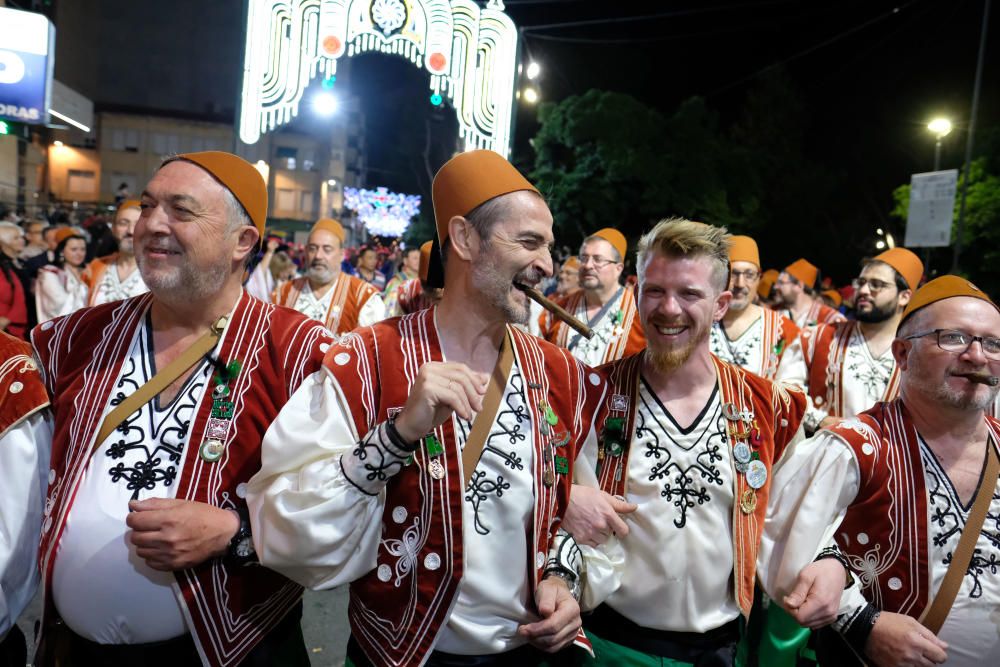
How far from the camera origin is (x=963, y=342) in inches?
97.2

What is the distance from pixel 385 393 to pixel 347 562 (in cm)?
47

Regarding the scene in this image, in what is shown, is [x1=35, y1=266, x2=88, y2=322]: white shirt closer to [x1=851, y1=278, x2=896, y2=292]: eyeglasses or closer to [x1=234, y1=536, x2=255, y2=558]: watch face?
[x1=234, y1=536, x2=255, y2=558]: watch face

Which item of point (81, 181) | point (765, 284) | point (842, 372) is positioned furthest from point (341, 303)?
point (81, 181)

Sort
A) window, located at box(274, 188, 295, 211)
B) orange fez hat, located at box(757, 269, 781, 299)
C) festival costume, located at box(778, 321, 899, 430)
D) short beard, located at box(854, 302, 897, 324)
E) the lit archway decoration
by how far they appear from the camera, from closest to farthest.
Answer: festival costume, located at box(778, 321, 899, 430)
short beard, located at box(854, 302, 897, 324)
the lit archway decoration
orange fez hat, located at box(757, 269, 781, 299)
window, located at box(274, 188, 295, 211)

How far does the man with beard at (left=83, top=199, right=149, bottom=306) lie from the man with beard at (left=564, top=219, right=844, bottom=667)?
556 cm

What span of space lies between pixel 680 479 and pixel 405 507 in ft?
3.20

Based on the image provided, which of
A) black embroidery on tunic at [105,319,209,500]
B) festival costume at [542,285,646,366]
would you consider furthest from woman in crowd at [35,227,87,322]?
black embroidery on tunic at [105,319,209,500]

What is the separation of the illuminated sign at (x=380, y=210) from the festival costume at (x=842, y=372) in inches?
1768

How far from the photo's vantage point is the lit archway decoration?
10.5 metres

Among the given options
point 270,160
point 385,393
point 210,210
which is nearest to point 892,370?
point 385,393

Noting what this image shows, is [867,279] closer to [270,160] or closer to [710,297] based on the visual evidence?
[710,297]

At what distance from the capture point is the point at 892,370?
4973 mm

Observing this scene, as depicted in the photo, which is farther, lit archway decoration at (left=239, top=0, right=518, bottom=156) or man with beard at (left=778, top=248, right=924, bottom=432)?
lit archway decoration at (left=239, top=0, right=518, bottom=156)

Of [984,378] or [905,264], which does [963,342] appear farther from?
[905,264]
